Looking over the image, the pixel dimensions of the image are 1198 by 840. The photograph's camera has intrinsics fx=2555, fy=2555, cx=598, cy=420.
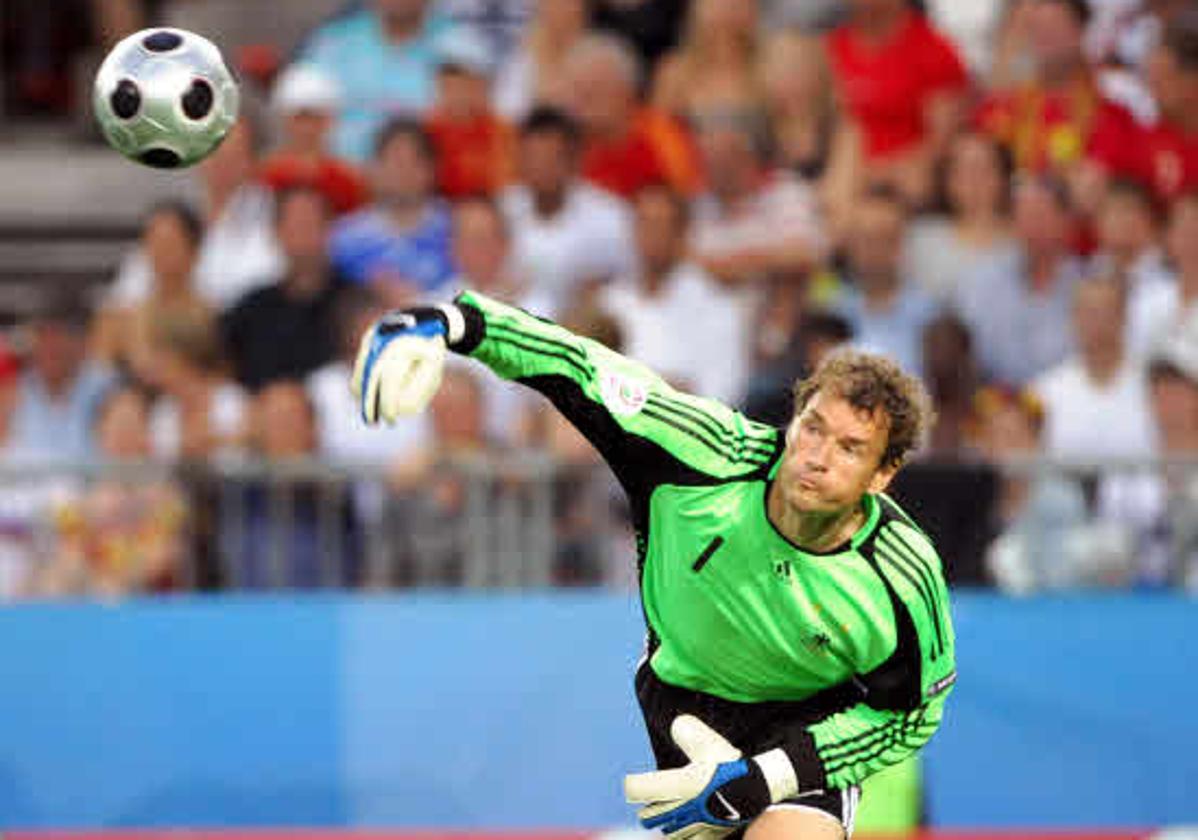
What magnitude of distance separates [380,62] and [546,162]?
4.91 ft

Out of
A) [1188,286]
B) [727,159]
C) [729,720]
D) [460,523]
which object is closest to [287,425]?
[460,523]

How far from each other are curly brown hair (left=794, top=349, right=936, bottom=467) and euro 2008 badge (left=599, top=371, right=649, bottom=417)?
0.41m

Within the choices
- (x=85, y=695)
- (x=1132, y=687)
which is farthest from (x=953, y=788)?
(x=85, y=695)

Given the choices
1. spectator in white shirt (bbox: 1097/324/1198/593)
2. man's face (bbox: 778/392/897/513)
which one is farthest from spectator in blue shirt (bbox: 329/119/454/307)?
man's face (bbox: 778/392/897/513)

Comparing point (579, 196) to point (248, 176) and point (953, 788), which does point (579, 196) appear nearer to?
point (248, 176)

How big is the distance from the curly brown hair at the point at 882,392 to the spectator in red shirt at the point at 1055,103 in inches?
210

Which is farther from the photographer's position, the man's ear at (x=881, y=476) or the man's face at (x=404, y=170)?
the man's face at (x=404, y=170)

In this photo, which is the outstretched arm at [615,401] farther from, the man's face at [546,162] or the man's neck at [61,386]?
the man's neck at [61,386]

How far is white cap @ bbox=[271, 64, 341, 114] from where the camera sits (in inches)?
500

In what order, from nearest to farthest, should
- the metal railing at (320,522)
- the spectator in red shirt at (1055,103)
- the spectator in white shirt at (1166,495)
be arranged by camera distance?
the spectator in white shirt at (1166,495) < the metal railing at (320,522) < the spectator in red shirt at (1055,103)

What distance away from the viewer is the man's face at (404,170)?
39.4ft

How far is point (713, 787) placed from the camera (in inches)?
256

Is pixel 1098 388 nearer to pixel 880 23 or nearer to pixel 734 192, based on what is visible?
pixel 734 192

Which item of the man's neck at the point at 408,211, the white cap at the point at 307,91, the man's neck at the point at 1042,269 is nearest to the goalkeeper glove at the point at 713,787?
the man's neck at the point at 1042,269
